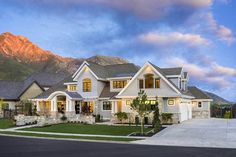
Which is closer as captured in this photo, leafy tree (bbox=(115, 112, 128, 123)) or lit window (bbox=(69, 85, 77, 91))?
leafy tree (bbox=(115, 112, 128, 123))

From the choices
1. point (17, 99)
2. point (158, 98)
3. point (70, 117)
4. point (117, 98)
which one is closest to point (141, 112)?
point (158, 98)

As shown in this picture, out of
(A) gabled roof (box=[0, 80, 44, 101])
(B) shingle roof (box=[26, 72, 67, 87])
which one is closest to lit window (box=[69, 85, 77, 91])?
(A) gabled roof (box=[0, 80, 44, 101])

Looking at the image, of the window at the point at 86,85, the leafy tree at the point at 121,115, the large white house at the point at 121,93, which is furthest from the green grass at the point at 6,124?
the leafy tree at the point at 121,115

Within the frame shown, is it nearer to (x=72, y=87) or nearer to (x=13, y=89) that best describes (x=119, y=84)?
(x=72, y=87)

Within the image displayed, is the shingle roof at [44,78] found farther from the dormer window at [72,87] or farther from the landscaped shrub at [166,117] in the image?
the landscaped shrub at [166,117]

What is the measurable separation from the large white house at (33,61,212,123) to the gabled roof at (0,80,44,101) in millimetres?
12276

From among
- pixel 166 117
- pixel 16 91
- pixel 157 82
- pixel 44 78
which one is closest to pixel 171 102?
pixel 166 117

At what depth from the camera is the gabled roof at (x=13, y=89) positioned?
6363 centimetres

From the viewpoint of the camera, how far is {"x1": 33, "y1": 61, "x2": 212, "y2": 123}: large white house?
42250 millimetres

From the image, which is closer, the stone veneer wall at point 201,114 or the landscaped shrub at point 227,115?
the stone veneer wall at point 201,114

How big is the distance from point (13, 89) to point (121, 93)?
30569 millimetres

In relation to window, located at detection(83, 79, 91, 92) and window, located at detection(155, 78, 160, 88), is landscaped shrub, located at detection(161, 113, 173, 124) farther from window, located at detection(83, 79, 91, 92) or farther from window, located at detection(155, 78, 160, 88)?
window, located at detection(83, 79, 91, 92)

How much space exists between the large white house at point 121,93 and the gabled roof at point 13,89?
12276mm

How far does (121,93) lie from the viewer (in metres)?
44.4
